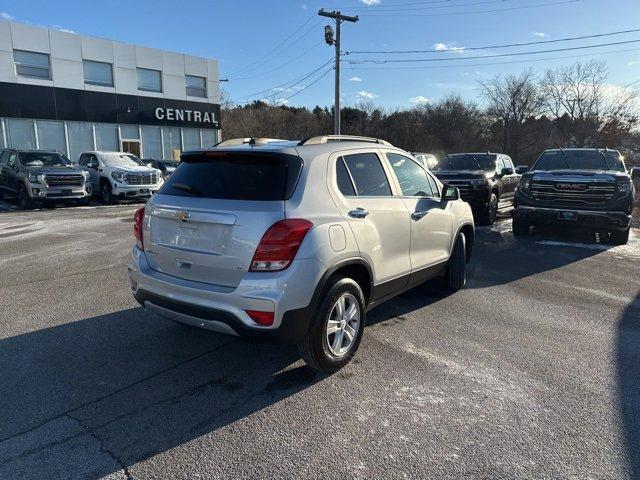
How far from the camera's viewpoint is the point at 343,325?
12.4 ft

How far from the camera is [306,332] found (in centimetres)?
344

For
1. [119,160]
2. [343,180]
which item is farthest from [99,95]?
[343,180]

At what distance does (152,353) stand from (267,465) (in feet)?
6.09

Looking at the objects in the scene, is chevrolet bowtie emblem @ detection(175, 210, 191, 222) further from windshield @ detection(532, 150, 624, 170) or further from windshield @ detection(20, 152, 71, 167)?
windshield @ detection(20, 152, 71, 167)

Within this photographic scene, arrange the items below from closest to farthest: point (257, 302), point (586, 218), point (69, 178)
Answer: point (257, 302), point (586, 218), point (69, 178)

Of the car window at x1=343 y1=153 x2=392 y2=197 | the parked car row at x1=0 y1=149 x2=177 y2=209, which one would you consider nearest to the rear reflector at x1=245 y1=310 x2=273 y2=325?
the car window at x1=343 y1=153 x2=392 y2=197

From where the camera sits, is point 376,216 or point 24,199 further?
point 24,199

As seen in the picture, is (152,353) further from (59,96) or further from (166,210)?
(59,96)

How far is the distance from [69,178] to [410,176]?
1384cm

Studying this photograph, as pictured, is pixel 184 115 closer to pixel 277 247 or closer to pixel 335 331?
pixel 335 331

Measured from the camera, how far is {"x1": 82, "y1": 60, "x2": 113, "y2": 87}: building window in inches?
975

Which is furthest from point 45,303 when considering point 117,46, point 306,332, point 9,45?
point 117,46

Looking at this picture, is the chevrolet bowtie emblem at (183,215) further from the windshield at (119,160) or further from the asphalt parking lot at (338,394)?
the windshield at (119,160)

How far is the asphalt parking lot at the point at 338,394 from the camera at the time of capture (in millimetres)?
2695
